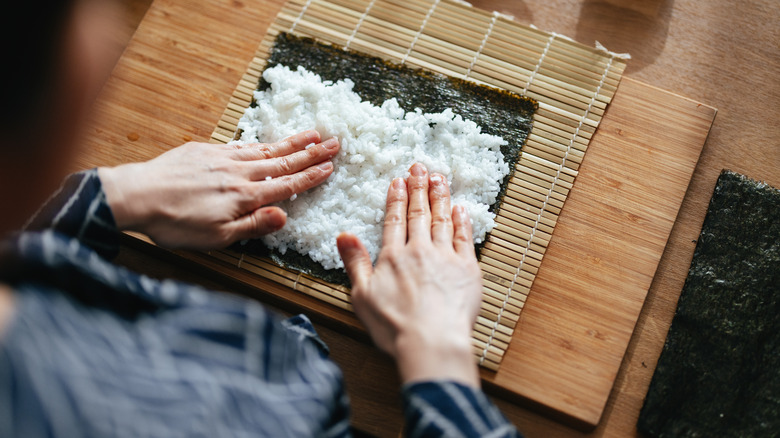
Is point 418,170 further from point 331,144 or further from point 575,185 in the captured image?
point 575,185

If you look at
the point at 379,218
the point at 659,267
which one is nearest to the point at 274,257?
the point at 379,218

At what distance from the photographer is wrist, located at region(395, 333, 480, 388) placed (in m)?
1.08

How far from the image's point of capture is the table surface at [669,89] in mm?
1425

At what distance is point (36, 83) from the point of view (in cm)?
123

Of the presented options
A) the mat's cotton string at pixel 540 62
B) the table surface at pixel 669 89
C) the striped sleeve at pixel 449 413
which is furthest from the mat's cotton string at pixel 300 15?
the striped sleeve at pixel 449 413

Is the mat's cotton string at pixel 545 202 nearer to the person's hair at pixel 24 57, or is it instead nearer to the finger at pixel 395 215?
the finger at pixel 395 215

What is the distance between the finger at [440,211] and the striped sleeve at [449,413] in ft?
1.34

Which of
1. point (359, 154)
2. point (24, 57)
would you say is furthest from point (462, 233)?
point (24, 57)

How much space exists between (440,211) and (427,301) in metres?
0.31

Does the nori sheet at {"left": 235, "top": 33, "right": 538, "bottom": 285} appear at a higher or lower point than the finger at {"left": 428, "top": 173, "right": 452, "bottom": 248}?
higher

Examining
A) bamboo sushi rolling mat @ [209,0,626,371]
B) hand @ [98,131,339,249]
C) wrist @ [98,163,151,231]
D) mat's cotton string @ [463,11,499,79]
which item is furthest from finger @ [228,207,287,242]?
mat's cotton string @ [463,11,499,79]

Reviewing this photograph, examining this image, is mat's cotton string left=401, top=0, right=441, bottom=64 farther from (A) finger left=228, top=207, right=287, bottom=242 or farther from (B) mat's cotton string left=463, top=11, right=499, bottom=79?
(A) finger left=228, top=207, right=287, bottom=242

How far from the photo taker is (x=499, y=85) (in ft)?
5.40

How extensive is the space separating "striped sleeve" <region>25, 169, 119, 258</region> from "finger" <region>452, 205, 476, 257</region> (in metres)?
0.82
